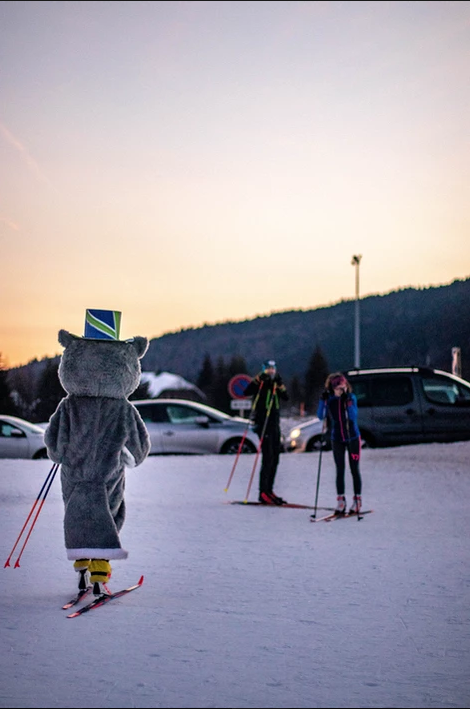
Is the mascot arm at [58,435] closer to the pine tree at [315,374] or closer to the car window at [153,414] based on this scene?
the car window at [153,414]

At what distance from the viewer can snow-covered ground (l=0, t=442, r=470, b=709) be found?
3.89m

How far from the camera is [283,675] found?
4.10 m

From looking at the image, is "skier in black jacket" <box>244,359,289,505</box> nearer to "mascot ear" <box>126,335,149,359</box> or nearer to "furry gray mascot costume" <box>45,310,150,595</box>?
"mascot ear" <box>126,335,149,359</box>

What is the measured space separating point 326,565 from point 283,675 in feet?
9.47

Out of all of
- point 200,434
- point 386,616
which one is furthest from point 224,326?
point 386,616

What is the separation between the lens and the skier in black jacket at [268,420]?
1087 centimetres

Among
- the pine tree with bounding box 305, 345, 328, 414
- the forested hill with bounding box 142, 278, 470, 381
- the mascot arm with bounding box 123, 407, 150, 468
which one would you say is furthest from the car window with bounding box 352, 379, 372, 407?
the pine tree with bounding box 305, 345, 328, 414

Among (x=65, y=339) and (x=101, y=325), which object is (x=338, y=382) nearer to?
(x=101, y=325)

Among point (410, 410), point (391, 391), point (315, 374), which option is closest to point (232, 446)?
point (391, 391)

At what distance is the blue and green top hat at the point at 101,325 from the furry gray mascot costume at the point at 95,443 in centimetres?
8

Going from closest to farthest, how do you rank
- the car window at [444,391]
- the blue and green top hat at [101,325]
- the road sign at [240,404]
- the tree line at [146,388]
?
the blue and green top hat at [101,325] < the car window at [444,391] < the road sign at [240,404] < the tree line at [146,388]

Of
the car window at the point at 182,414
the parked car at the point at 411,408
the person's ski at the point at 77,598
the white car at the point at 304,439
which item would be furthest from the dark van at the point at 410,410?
the person's ski at the point at 77,598

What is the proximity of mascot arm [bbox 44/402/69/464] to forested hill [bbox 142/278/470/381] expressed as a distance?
10967 centimetres

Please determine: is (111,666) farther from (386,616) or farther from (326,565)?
(326,565)
